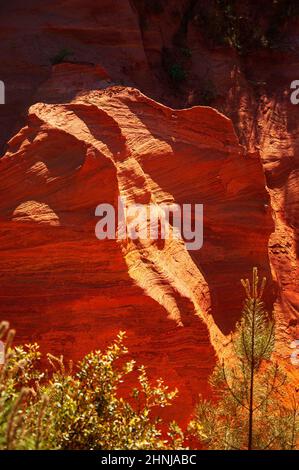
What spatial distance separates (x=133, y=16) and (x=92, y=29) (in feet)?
3.03

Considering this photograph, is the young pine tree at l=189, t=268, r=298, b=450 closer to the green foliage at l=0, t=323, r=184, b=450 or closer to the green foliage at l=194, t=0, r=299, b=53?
the green foliage at l=0, t=323, r=184, b=450

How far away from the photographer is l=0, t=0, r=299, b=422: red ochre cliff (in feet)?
29.3

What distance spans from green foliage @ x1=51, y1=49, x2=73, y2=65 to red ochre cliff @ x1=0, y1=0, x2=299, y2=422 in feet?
0.43

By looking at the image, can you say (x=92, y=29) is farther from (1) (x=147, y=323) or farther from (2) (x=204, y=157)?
(1) (x=147, y=323)

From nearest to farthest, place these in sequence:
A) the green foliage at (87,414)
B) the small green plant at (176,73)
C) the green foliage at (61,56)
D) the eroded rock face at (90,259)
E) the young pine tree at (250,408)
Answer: the green foliage at (87,414) < the young pine tree at (250,408) < the eroded rock face at (90,259) < the green foliage at (61,56) < the small green plant at (176,73)

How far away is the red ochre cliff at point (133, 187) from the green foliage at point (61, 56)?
0.43 feet

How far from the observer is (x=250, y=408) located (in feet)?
22.9

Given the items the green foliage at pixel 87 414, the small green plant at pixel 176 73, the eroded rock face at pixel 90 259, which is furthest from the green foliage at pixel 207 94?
the green foliage at pixel 87 414

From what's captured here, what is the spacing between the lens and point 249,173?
11398mm

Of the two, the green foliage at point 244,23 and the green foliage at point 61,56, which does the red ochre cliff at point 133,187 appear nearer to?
the green foliage at point 61,56

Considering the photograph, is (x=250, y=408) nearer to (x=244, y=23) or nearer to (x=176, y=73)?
(x=176, y=73)

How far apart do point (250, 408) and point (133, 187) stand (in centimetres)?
402

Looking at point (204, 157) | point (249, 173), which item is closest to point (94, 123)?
point (204, 157)

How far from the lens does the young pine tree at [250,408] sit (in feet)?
22.5
